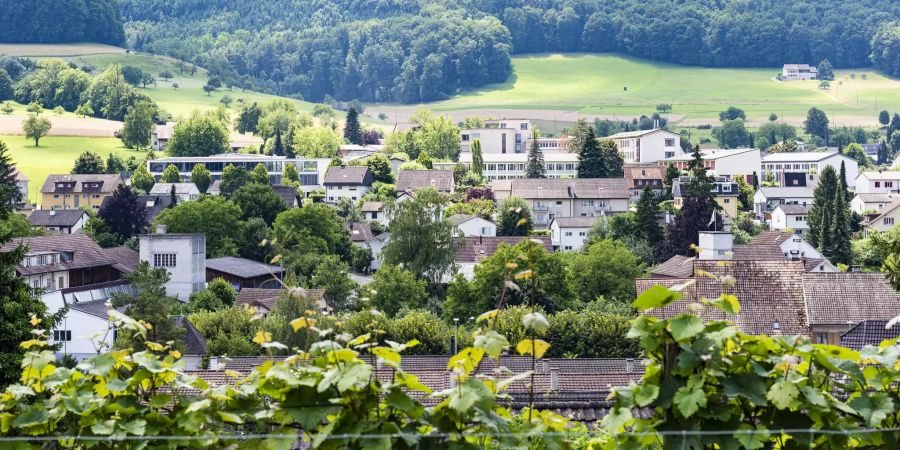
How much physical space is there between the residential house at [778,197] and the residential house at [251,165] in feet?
102

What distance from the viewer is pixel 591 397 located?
15328mm

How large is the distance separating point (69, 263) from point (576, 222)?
103 feet

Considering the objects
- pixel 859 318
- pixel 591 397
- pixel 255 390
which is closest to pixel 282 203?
pixel 859 318

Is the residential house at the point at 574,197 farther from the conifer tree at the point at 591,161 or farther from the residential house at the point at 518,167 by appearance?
the residential house at the point at 518,167

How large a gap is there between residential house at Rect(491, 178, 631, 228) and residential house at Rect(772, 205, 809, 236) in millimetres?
8581

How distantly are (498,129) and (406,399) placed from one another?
427 feet

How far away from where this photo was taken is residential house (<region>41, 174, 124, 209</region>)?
9819 cm

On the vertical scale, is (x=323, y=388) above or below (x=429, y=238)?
above

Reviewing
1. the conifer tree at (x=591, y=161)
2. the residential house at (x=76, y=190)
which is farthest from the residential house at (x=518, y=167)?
the residential house at (x=76, y=190)

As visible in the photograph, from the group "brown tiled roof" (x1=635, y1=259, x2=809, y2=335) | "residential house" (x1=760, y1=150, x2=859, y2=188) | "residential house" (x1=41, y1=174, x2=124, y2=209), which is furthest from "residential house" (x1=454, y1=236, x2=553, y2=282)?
"residential house" (x1=760, y1=150, x2=859, y2=188)

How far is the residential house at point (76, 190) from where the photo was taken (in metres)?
98.2

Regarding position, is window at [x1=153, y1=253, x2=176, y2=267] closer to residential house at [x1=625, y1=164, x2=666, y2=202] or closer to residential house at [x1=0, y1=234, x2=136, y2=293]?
residential house at [x1=0, y1=234, x2=136, y2=293]

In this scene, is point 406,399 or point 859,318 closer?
point 406,399

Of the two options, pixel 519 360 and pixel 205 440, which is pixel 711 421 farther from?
pixel 519 360
